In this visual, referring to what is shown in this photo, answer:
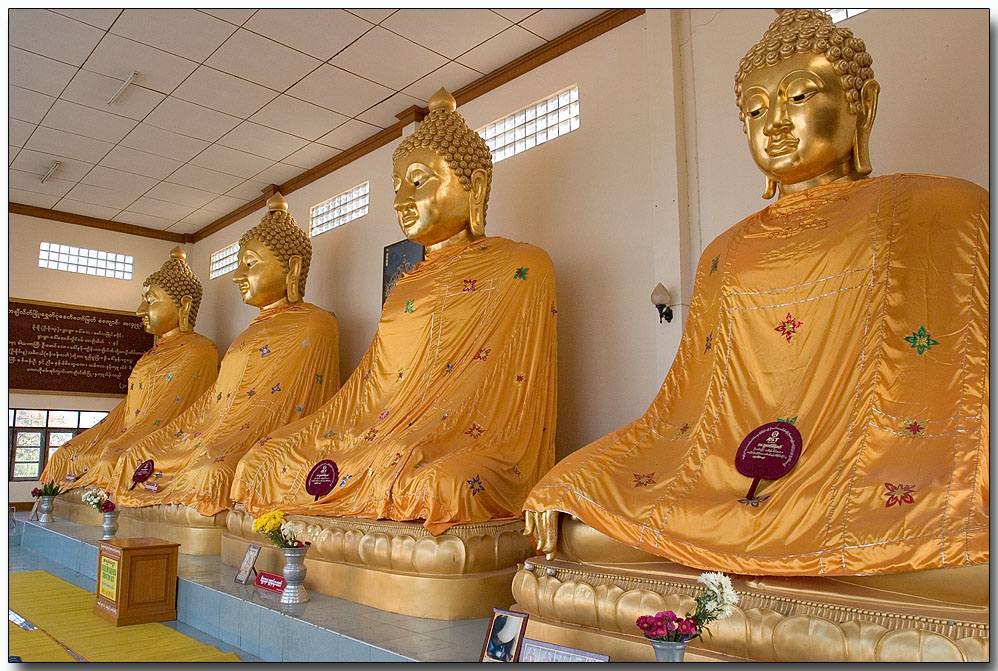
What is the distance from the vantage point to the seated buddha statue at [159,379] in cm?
670

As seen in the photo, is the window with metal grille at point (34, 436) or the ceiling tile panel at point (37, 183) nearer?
the ceiling tile panel at point (37, 183)

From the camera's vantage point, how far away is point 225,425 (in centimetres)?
544

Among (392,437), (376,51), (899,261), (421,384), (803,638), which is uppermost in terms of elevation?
(376,51)

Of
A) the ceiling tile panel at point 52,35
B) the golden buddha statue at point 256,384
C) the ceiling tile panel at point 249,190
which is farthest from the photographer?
the ceiling tile panel at point 249,190

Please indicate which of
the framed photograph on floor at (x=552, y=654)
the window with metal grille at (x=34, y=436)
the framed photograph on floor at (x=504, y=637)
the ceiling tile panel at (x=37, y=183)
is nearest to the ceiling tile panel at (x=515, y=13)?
the framed photograph on floor at (x=504, y=637)

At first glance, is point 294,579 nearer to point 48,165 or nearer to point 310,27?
point 310,27

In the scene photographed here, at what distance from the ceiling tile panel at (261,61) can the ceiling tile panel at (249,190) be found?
205cm

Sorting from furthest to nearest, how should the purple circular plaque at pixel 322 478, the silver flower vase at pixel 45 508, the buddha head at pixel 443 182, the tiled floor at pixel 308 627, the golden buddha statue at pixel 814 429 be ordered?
the silver flower vase at pixel 45 508 → the buddha head at pixel 443 182 → the purple circular plaque at pixel 322 478 → the tiled floor at pixel 308 627 → the golden buddha statue at pixel 814 429

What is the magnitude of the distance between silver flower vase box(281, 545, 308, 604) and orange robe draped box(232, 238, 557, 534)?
34 centimetres

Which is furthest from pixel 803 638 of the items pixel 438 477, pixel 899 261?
pixel 438 477

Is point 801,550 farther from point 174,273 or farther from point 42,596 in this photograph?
point 174,273

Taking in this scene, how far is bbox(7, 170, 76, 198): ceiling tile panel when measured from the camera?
7137 millimetres

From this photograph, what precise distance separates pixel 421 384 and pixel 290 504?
2.91ft

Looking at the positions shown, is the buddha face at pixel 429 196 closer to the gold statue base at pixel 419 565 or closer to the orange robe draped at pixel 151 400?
the gold statue base at pixel 419 565
